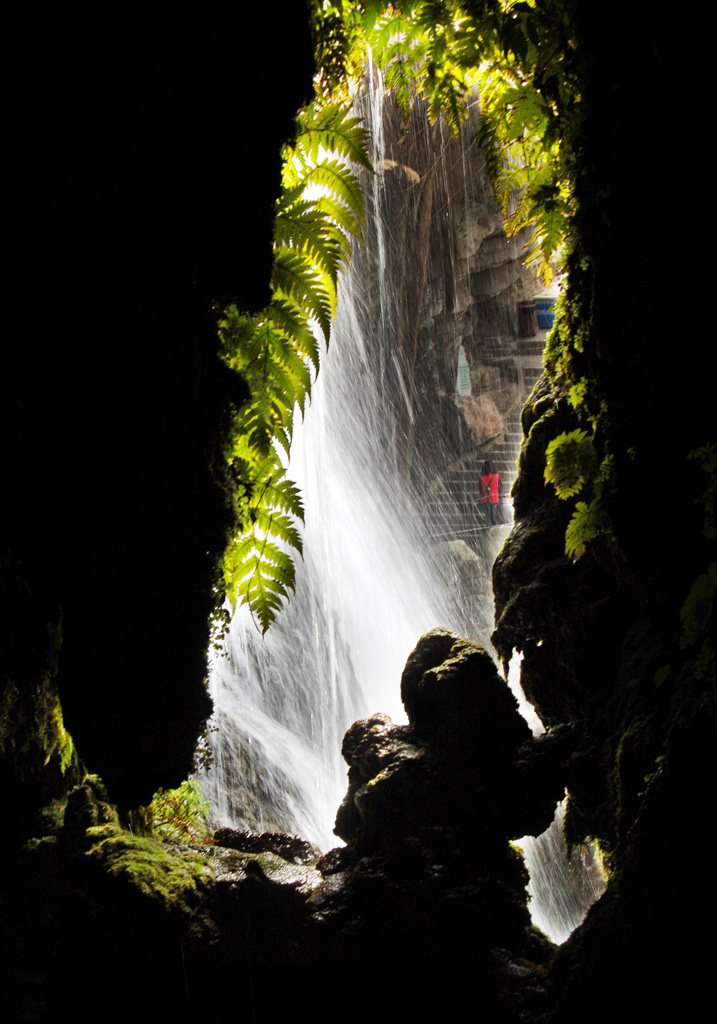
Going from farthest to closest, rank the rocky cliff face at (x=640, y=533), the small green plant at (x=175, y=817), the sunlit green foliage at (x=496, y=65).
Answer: the small green plant at (x=175, y=817), the sunlit green foliage at (x=496, y=65), the rocky cliff face at (x=640, y=533)

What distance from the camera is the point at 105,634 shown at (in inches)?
93.8

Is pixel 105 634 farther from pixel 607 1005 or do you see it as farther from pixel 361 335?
pixel 361 335

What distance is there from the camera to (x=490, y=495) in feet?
48.7

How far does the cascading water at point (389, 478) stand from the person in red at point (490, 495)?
0.53 feet

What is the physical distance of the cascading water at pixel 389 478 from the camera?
23.5 feet

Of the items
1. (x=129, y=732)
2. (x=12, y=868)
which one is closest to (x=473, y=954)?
(x=129, y=732)

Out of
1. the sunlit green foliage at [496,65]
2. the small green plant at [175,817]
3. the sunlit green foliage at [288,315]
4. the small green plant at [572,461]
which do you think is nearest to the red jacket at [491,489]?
the small green plant at [175,817]

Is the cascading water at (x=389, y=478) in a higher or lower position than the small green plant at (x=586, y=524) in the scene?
higher

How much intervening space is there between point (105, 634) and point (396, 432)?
1270 cm

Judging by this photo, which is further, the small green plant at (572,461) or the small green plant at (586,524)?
the small green plant at (572,461)

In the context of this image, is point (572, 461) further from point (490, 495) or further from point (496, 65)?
point (490, 495)

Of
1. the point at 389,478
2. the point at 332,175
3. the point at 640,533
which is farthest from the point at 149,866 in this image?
the point at 389,478

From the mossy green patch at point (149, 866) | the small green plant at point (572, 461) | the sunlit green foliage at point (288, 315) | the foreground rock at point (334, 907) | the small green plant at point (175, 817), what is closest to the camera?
the sunlit green foliage at point (288, 315)

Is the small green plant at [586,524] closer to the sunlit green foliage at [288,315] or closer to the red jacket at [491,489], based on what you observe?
the sunlit green foliage at [288,315]
